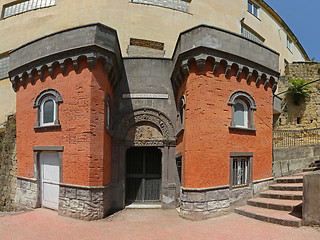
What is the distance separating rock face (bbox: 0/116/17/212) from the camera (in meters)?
11.3

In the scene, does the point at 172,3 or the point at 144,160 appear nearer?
the point at 144,160

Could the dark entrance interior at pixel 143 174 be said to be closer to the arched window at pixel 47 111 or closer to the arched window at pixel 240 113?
the arched window at pixel 47 111

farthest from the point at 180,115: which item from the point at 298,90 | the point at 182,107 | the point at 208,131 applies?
the point at 298,90

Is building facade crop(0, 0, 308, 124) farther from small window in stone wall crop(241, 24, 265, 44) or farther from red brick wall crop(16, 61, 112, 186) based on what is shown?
red brick wall crop(16, 61, 112, 186)

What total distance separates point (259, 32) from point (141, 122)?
14.6 meters

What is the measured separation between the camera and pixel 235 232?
21.3ft

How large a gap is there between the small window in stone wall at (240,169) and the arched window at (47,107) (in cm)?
707

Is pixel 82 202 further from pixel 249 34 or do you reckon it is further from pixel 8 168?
pixel 249 34

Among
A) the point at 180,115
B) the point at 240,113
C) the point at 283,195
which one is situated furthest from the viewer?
the point at 180,115

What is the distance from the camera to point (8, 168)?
39.4ft

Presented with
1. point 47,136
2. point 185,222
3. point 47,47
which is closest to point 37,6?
point 47,47

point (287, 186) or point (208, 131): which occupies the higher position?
point (208, 131)

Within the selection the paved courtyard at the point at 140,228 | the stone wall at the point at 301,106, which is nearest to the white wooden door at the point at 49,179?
A: the paved courtyard at the point at 140,228

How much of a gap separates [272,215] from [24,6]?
63.7ft
